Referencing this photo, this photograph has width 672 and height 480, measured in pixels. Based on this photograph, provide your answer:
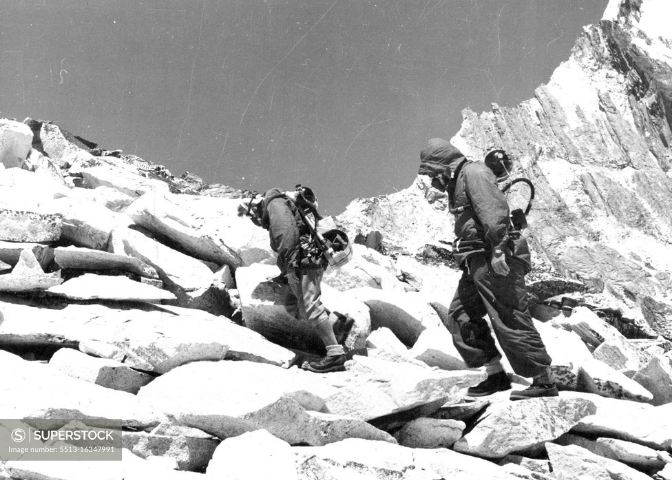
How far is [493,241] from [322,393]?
2.13 m

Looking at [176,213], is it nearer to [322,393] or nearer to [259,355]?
[259,355]

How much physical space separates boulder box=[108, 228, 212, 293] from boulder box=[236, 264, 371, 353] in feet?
2.94

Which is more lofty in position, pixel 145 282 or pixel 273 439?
pixel 145 282

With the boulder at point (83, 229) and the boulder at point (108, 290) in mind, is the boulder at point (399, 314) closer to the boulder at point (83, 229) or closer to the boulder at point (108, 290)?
the boulder at point (108, 290)

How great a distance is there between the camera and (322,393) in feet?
18.4

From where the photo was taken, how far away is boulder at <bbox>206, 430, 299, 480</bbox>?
160 inches

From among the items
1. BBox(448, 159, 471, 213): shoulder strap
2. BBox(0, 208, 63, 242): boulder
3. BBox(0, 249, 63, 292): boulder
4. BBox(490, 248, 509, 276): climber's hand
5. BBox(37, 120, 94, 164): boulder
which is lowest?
BBox(490, 248, 509, 276): climber's hand

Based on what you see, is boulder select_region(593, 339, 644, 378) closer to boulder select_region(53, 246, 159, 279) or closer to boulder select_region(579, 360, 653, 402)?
boulder select_region(579, 360, 653, 402)

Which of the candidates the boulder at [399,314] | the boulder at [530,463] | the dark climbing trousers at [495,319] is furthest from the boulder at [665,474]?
the boulder at [399,314]

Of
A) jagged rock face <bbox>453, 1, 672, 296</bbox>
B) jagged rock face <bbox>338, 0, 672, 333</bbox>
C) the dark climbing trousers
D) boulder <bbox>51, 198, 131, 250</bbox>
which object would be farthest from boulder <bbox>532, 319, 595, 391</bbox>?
jagged rock face <bbox>453, 1, 672, 296</bbox>

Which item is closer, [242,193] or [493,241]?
[493,241]

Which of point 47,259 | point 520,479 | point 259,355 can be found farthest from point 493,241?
point 47,259

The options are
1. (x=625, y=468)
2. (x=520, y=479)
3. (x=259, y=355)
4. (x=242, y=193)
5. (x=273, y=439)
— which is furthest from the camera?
(x=242, y=193)

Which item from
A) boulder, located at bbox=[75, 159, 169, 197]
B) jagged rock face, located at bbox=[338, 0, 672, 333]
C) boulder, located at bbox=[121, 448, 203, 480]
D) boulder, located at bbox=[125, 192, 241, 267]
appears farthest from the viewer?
jagged rock face, located at bbox=[338, 0, 672, 333]
